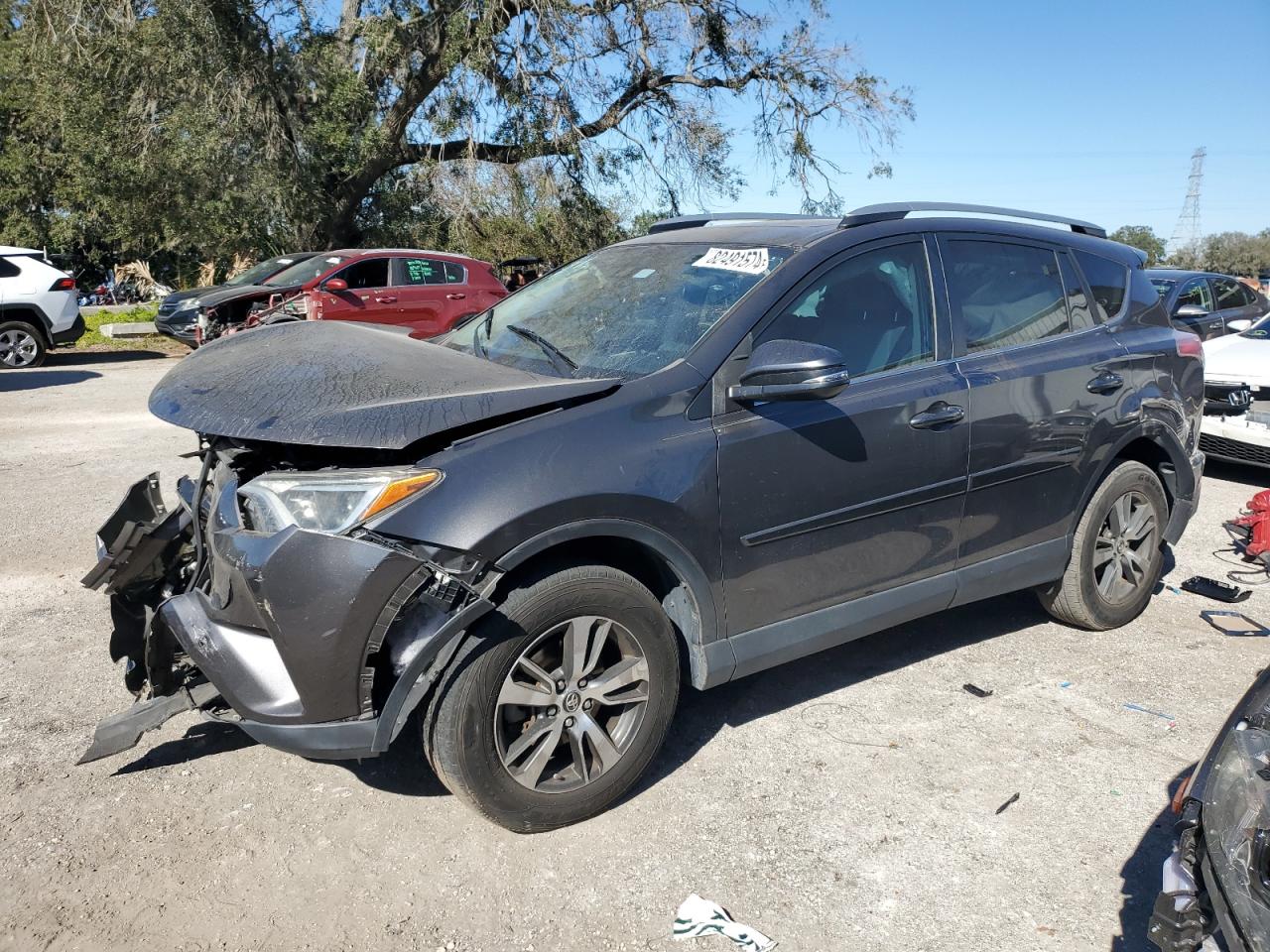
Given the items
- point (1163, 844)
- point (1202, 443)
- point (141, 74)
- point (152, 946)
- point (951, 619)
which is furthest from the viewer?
point (141, 74)

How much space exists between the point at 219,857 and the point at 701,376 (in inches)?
82.9

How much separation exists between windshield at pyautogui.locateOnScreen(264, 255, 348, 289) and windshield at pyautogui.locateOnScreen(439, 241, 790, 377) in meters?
11.0

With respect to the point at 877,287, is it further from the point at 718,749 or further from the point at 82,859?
the point at 82,859

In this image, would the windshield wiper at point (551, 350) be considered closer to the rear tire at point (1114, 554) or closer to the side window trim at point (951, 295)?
the side window trim at point (951, 295)

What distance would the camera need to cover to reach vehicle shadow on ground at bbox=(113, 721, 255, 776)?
3.60 metres

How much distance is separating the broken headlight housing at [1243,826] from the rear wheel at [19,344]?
1563cm

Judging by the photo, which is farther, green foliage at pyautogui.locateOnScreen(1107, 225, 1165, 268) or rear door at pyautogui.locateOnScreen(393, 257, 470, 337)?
green foliage at pyautogui.locateOnScreen(1107, 225, 1165, 268)

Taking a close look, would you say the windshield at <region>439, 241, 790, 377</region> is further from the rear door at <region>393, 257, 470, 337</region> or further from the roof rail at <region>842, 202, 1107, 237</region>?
the rear door at <region>393, 257, 470, 337</region>

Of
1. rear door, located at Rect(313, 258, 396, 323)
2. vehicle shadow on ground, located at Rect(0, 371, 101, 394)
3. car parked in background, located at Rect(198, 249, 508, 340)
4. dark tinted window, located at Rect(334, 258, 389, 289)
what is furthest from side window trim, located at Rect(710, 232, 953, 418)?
vehicle shadow on ground, located at Rect(0, 371, 101, 394)

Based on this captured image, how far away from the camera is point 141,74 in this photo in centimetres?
1750

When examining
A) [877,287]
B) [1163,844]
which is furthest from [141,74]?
[1163,844]

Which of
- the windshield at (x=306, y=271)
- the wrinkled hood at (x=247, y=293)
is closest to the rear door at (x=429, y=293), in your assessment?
the windshield at (x=306, y=271)

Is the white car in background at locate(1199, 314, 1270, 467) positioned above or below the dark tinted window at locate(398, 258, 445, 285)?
below

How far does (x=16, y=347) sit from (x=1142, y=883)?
1546cm
